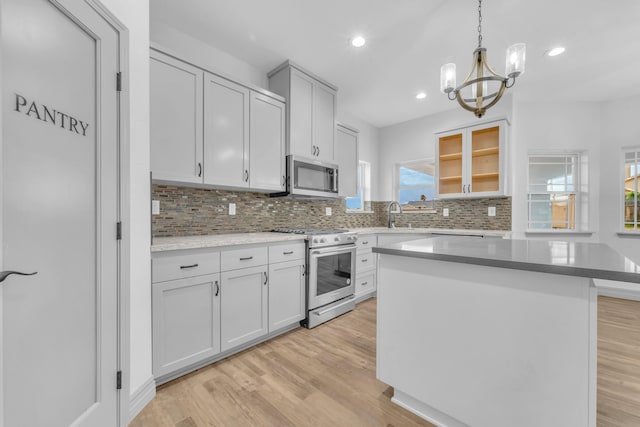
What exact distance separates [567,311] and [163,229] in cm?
265

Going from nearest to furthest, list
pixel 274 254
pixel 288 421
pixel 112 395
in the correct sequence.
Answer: pixel 112 395 < pixel 288 421 < pixel 274 254

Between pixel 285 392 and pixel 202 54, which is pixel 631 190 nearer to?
pixel 285 392

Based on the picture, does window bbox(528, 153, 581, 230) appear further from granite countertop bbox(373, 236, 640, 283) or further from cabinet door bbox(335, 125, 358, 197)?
granite countertop bbox(373, 236, 640, 283)

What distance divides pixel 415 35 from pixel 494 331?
252 cm

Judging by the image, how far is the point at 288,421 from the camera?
57.7 inches

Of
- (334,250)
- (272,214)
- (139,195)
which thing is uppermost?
(139,195)

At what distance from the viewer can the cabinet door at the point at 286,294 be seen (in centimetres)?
238

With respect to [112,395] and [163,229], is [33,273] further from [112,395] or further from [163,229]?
Answer: [163,229]

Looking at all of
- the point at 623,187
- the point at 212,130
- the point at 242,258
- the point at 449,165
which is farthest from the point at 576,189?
the point at 212,130

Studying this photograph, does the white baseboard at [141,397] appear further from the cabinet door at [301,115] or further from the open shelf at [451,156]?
the open shelf at [451,156]

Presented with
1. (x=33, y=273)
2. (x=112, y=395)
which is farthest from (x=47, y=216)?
(x=112, y=395)

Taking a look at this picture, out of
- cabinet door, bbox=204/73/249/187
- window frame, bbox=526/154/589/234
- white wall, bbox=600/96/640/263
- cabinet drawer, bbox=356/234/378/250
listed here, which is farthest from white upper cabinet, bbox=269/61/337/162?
white wall, bbox=600/96/640/263

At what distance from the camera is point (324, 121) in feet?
10.8

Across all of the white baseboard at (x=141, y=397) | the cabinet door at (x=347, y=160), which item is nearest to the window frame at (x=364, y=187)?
the cabinet door at (x=347, y=160)
